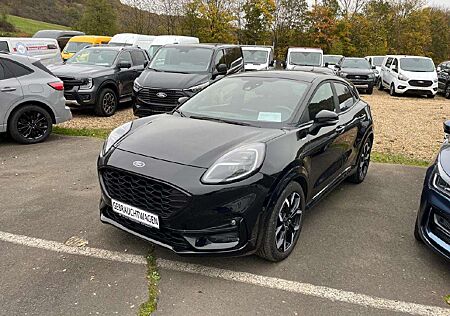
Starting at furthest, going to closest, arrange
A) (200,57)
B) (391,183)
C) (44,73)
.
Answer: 1. (200,57)
2. (44,73)
3. (391,183)

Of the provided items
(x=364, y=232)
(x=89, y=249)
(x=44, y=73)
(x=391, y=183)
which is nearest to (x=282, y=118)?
(x=364, y=232)

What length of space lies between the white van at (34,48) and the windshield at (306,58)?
9.34 metres

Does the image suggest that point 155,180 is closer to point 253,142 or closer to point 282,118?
point 253,142

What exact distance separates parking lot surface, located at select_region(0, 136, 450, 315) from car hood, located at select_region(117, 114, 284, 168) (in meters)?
0.91

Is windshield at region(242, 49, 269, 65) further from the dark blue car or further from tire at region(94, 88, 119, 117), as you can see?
the dark blue car

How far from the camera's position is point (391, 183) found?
5516 mm

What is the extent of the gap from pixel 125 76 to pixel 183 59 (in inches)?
76.3

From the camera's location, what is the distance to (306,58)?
54.6ft

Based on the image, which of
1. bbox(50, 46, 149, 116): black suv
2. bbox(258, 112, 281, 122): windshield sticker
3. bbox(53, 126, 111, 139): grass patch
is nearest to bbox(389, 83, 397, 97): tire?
bbox(50, 46, 149, 116): black suv

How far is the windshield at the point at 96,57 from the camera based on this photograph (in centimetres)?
1037

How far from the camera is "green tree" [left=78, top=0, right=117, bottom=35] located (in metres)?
31.5

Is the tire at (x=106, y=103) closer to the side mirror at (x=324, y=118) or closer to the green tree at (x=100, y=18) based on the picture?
the side mirror at (x=324, y=118)

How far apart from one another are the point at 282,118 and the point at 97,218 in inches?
84.3

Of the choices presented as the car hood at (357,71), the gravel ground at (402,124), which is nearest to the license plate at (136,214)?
the gravel ground at (402,124)
